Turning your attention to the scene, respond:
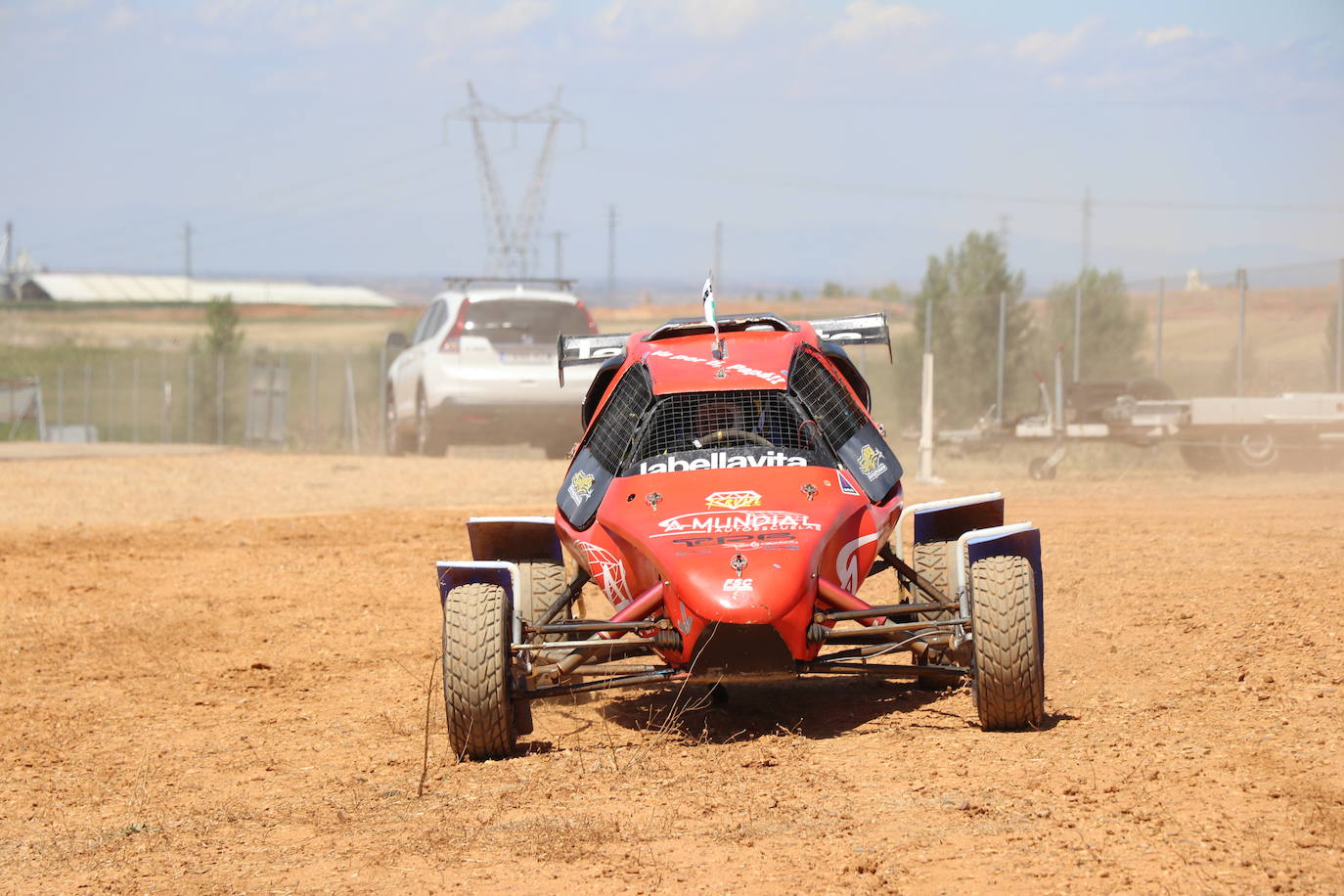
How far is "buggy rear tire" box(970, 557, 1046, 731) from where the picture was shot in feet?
21.7

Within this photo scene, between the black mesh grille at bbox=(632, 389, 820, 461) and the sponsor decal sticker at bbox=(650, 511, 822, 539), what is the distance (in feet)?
2.13

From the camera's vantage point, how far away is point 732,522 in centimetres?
680

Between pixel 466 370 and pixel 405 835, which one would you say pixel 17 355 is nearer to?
pixel 466 370

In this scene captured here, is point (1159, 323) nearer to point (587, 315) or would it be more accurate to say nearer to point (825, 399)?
point (587, 315)

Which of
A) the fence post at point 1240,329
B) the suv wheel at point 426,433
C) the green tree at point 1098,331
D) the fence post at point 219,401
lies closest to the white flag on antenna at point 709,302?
the suv wheel at point 426,433

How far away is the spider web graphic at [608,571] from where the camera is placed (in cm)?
725

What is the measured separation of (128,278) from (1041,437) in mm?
146283

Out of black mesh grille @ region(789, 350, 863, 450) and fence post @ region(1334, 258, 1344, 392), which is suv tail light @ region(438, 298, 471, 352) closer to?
fence post @ region(1334, 258, 1344, 392)

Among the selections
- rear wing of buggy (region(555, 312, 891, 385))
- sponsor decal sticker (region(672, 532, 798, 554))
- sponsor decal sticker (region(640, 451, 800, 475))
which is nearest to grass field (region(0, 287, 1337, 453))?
rear wing of buggy (region(555, 312, 891, 385))

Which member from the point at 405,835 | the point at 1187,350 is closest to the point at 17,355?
the point at 1187,350

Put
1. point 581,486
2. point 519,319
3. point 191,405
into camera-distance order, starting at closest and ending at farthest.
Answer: point 581,486, point 519,319, point 191,405

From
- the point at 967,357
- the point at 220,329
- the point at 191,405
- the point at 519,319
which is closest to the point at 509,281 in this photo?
the point at 519,319

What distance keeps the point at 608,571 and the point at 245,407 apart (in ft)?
130

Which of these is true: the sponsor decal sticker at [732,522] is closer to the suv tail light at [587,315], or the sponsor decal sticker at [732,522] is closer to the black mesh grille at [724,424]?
the black mesh grille at [724,424]
